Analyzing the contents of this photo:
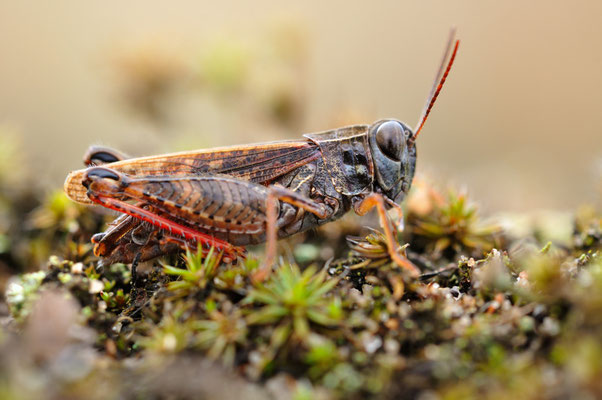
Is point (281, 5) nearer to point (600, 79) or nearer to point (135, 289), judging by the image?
point (600, 79)

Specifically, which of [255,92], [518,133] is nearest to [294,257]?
[255,92]

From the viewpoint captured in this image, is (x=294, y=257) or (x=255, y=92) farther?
(x=255, y=92)

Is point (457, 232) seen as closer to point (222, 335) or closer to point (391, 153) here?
point (391, 153)

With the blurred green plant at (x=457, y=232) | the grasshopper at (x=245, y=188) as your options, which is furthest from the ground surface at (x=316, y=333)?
the blurred green plant at (x=457, y=232)

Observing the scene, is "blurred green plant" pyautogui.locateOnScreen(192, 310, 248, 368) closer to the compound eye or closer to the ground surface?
the ground surface

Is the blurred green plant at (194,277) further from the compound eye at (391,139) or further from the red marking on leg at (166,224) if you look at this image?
the compound eye at (391,139)
